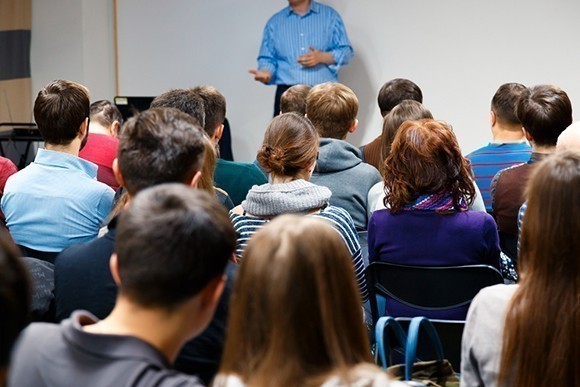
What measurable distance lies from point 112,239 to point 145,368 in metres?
0.66

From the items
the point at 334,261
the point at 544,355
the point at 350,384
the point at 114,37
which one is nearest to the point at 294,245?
the point at 334,261

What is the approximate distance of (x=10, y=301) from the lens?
926 millimetres

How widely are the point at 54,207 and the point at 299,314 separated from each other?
171 cm

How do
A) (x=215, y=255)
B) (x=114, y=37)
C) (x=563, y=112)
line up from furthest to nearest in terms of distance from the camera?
(x=114, y=37)
(x=563, y=112)
(x=215, y=255)

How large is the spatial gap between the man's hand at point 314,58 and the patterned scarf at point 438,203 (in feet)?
11.9

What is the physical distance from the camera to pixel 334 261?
1.24 m

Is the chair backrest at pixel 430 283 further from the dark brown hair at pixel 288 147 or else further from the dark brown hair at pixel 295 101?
the dark brown hair at pixel 295 101

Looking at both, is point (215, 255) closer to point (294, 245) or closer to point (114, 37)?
point (294, 245)

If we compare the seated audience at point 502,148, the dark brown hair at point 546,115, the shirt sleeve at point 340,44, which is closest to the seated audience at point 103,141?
the seated audience at point 502,148

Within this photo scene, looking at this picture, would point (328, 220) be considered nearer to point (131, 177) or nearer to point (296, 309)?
point (131, 177)

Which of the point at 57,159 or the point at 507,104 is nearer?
the point at 57,159

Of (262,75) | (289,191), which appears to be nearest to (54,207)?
(289,191)

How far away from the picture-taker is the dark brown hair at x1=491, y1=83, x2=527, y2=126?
379 centimetres

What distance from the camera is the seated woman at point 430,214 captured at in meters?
2.63
